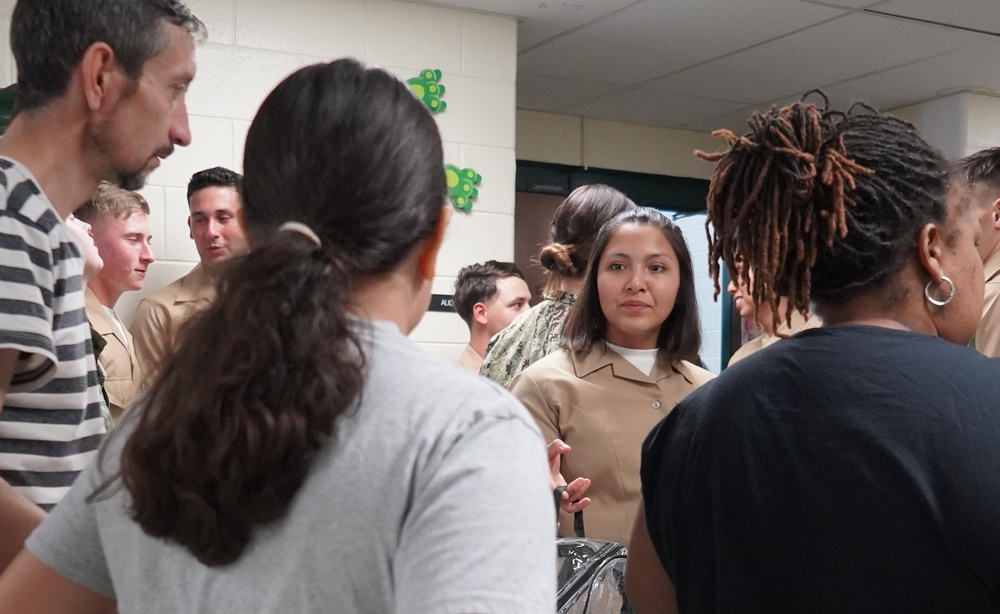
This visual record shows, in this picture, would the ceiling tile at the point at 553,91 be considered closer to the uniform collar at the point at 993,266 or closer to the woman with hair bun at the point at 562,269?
the woman with hair bun at the point at 562,269

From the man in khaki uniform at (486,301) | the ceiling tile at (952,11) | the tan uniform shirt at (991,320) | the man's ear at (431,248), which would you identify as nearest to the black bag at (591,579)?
the man's ear at (431,248)

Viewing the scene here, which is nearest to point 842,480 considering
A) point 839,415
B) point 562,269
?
point 839,415

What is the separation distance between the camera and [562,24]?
4.21 m

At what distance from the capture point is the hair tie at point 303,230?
2.43 ft

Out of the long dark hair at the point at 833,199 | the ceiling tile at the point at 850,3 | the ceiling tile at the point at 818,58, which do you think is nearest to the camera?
the long dark hair at the point at 833,199

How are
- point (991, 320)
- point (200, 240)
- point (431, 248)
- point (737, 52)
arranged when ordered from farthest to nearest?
point (737, 52) → point (200, 240) → point (991, 320) → point (431, 248)

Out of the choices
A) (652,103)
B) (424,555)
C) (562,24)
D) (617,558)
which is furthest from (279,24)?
(424,555)

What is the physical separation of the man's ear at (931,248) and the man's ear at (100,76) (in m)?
0.93

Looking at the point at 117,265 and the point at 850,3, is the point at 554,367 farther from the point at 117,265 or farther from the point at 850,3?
the point at 850,3

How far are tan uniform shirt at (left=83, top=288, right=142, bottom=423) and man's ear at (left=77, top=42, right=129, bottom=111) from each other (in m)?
1.76

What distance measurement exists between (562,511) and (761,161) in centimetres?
97

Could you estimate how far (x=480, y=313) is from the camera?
11.7 ft

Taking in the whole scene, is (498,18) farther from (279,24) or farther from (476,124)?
(279,24)

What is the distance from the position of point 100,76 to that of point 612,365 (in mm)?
A: 1328
